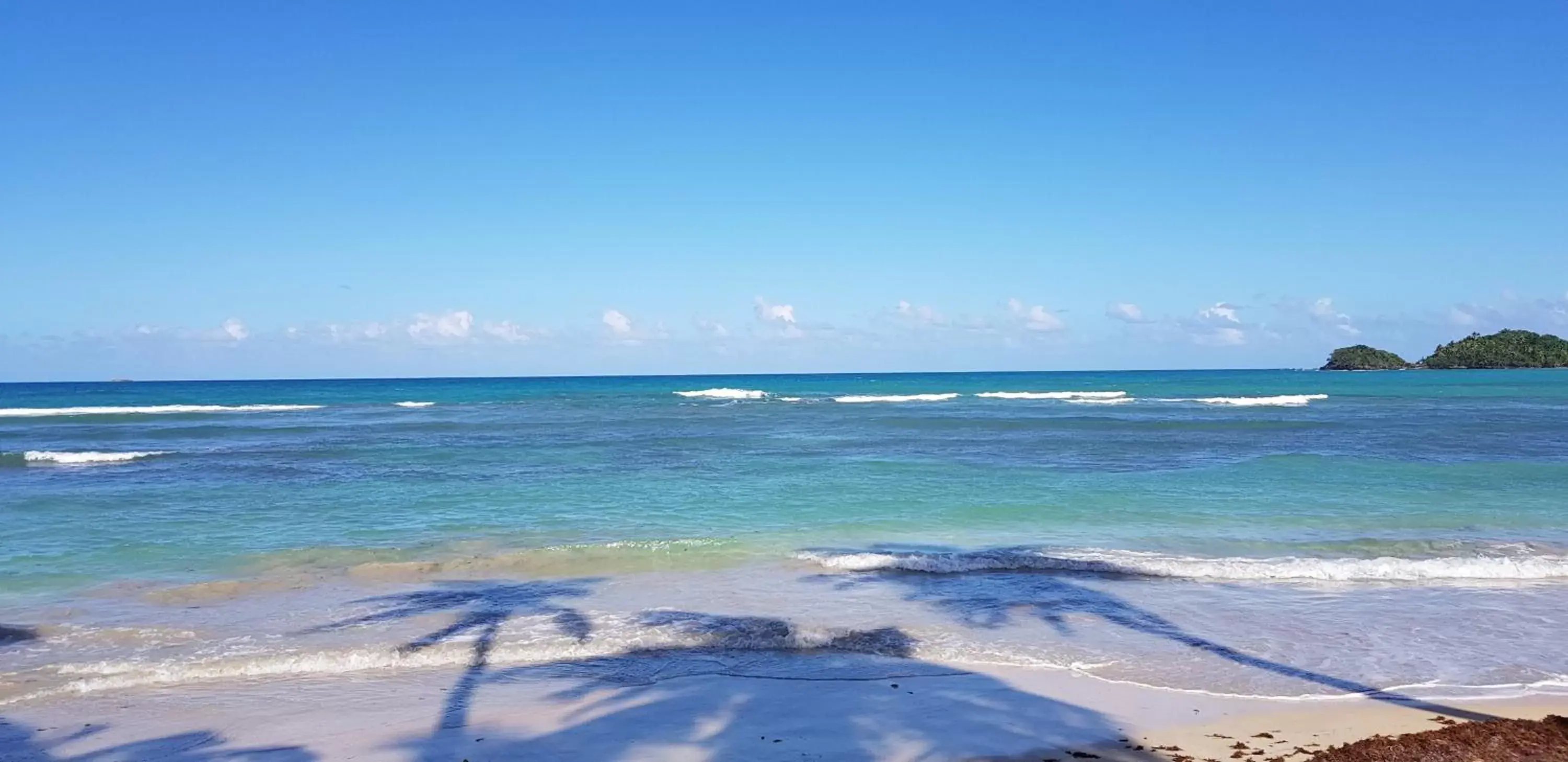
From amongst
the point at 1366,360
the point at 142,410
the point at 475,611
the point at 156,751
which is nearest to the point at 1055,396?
the point at 142,410

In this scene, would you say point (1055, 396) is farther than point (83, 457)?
Yes

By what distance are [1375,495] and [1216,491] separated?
2604 mm

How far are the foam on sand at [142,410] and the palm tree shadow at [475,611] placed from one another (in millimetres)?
50111

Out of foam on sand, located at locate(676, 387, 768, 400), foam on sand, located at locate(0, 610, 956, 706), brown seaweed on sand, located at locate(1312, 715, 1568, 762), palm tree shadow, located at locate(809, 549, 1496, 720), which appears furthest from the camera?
foam on sand, located at locate(676, 387, 768, 400)

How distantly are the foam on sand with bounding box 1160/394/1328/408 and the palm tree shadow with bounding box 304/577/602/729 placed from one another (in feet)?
154

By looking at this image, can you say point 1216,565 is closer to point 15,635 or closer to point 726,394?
point 15,635

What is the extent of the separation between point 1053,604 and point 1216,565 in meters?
2.82

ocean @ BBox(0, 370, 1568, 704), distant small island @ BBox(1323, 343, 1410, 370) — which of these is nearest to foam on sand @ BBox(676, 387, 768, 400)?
ocean @ BBox(0, 370, 1568, 704)

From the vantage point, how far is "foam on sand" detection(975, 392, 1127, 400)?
205ft

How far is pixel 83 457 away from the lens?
89.4 ft

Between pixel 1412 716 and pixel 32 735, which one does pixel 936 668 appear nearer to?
pixel 1412 716

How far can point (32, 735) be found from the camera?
6.66 meters

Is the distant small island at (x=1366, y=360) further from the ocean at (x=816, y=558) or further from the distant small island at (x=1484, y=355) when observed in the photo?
the ocean at (x=816, y=558)

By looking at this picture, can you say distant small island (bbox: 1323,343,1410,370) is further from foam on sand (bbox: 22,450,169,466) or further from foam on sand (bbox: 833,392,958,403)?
foam on sand (bbox: 22,450,169,466)
